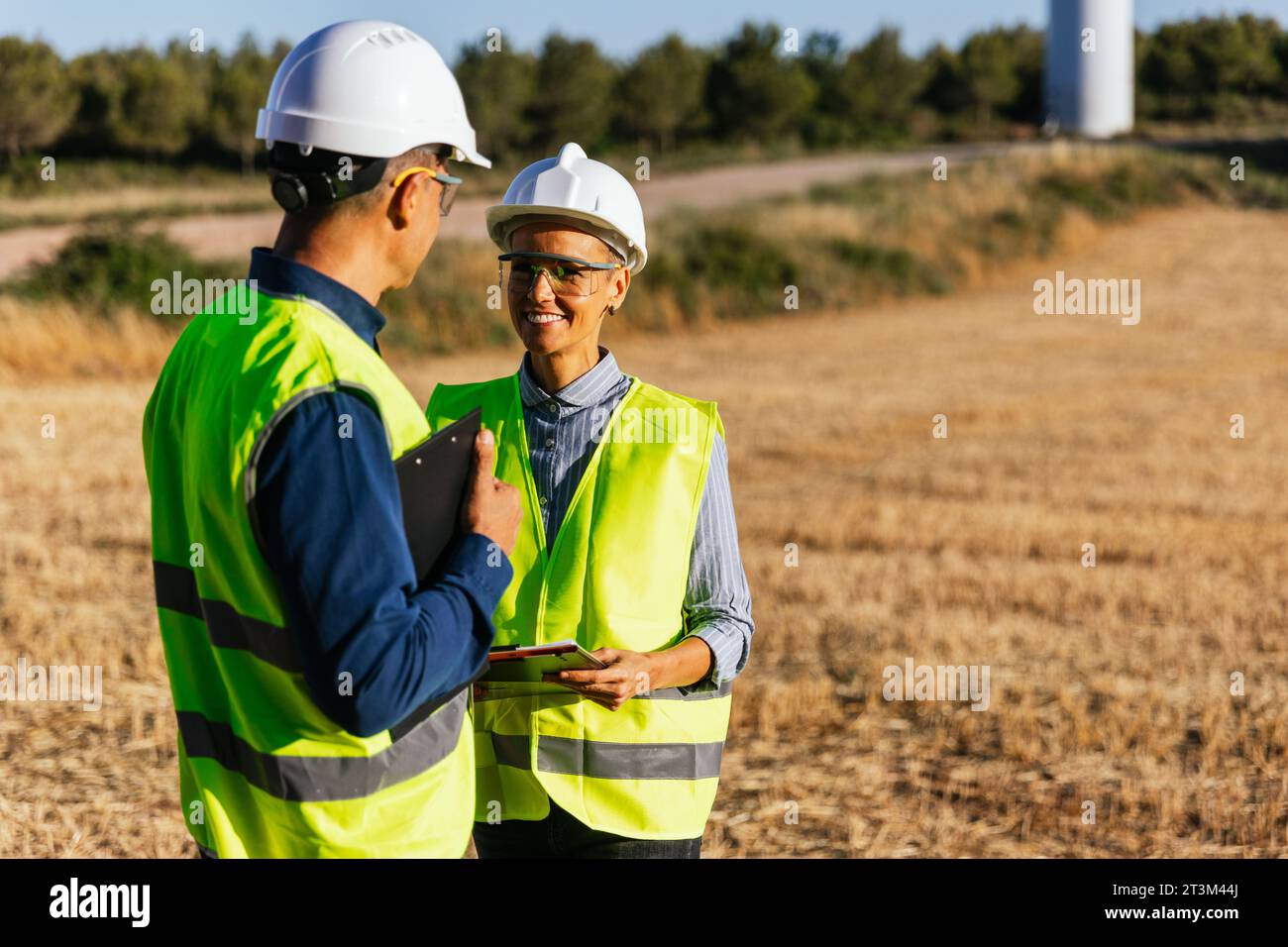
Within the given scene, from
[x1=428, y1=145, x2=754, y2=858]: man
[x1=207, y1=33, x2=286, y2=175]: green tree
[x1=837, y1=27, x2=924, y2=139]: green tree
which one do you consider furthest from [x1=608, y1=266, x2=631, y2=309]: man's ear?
[x1=837, y1=27, x2=924, y2=139]: green tree

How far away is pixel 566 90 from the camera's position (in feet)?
168

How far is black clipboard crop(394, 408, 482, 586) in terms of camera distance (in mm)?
2129

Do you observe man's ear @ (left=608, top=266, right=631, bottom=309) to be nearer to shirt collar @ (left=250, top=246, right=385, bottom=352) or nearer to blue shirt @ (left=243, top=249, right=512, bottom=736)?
shirt collar @ (left=250, top=246, right=385, bottom=352)

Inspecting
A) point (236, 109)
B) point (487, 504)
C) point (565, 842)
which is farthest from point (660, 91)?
point (487, 504)

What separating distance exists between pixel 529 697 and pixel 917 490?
858 centimetres

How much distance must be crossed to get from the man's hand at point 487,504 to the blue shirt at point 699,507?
675mm

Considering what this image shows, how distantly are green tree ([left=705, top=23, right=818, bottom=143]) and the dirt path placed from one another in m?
6.69

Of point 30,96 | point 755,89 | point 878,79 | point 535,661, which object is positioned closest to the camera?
point 535,661

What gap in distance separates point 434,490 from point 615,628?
759 millimetres

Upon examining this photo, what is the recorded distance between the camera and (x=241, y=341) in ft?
6.75

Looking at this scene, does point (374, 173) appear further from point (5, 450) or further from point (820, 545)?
point (5, 450)

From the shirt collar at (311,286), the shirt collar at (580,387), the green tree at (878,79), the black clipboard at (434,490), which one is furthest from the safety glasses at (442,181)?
the green tree at (878,79)

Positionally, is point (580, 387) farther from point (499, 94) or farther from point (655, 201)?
point (499, 94)

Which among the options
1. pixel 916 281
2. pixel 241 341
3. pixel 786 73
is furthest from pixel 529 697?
pixel 786 73
